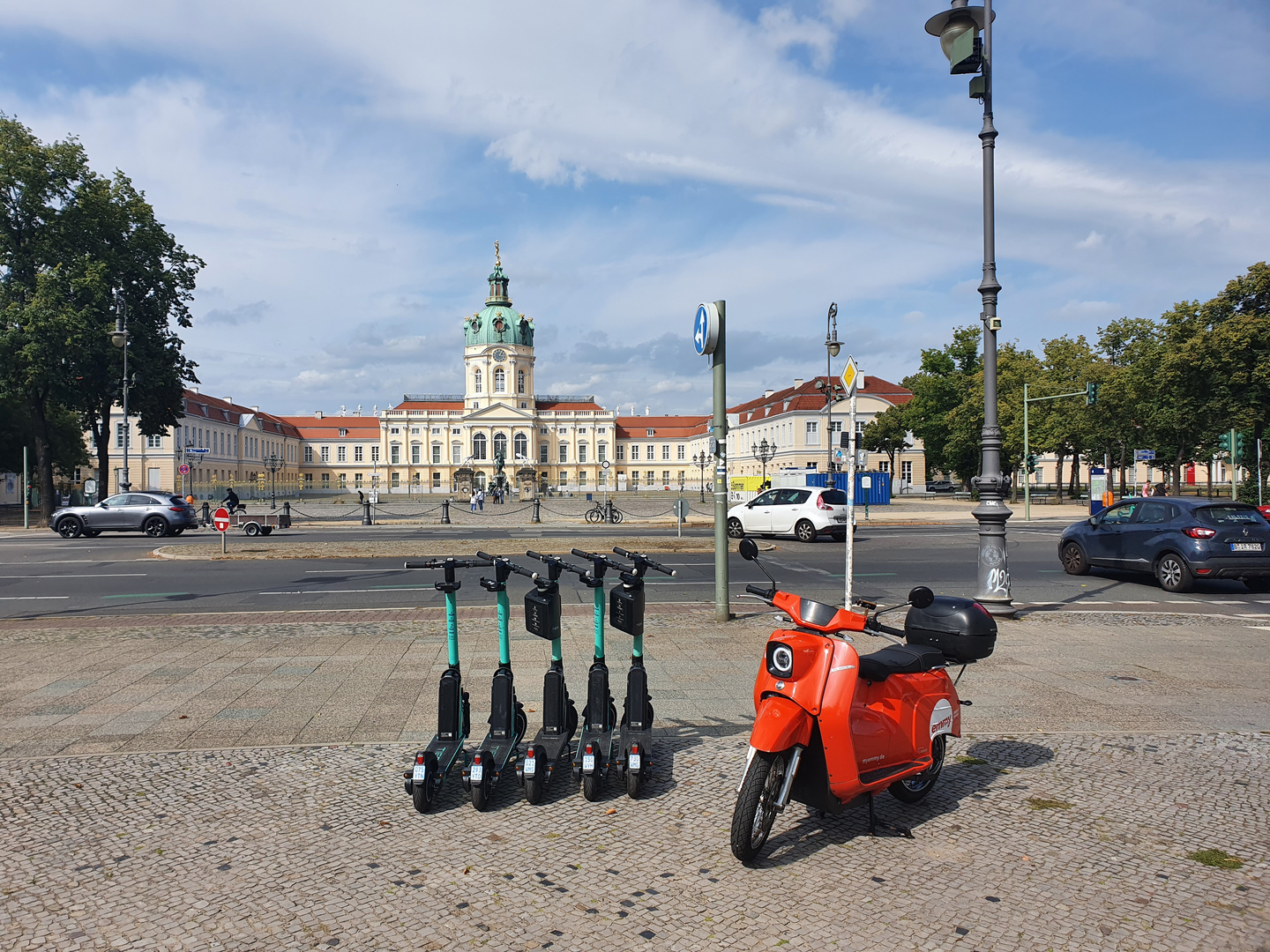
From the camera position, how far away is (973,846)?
12.8 ft

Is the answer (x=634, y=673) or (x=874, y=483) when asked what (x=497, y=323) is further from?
(x=634, y=673)

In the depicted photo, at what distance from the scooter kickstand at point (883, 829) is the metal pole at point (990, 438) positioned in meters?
6.38

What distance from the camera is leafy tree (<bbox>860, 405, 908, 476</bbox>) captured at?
7594 cm

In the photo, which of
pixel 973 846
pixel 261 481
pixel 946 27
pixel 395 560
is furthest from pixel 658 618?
pixel 261 481

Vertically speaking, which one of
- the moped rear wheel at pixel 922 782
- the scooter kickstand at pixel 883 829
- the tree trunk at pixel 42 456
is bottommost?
the scooter kickstand at pixel 883 829

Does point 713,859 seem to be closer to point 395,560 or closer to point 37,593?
point 37,593

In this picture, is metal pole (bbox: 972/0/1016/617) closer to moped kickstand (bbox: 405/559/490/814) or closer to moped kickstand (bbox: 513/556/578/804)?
moped kickstand (bbox: 513/556/578/804)

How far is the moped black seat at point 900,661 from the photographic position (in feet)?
13.2

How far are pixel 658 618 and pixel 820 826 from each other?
19.9ft

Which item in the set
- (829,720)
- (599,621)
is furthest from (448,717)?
(829,720)

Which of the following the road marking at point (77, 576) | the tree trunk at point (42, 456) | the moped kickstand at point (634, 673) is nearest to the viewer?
the moped kickstand at point (634, 673)

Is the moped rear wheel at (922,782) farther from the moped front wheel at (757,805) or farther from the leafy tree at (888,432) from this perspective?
the leafy tree at (888,432)

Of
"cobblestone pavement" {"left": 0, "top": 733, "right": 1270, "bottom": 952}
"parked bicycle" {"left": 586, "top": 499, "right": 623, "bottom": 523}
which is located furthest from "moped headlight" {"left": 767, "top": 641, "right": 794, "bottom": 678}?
"parked bicycle" {"left": 586, "top": 499, "right": 623, "bottom": 523}

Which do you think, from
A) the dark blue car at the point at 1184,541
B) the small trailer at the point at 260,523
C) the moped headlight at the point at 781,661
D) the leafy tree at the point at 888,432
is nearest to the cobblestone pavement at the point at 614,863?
the moped headlight at the point at 781,661
